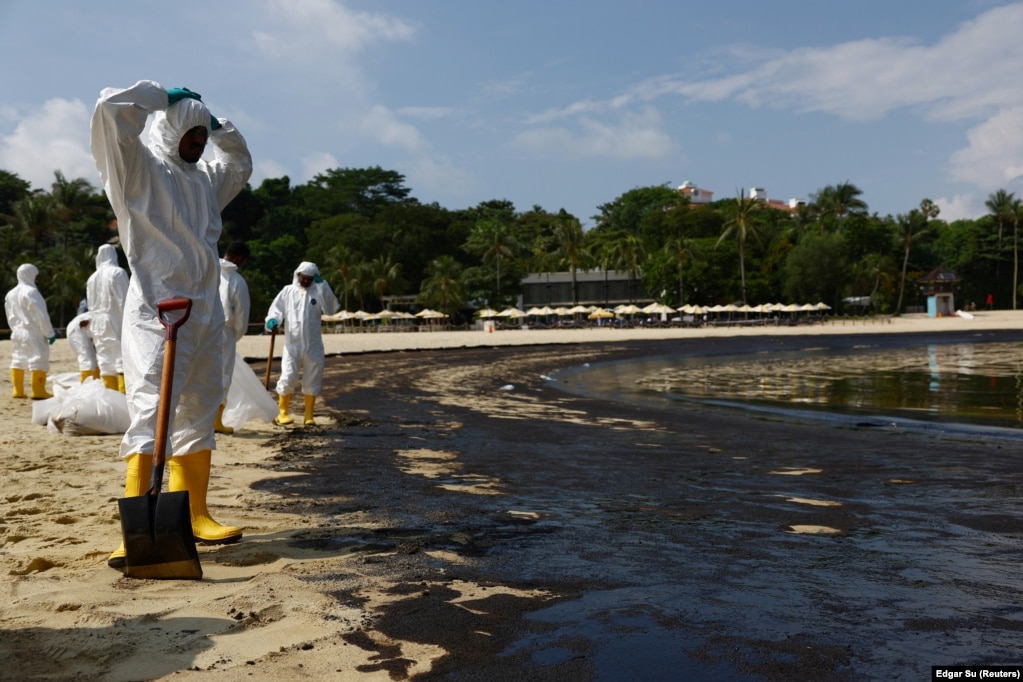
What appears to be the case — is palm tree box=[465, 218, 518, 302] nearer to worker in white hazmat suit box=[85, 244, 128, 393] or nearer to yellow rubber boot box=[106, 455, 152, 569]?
worker in white hazmat suit box=[85, 244, 128, 393]

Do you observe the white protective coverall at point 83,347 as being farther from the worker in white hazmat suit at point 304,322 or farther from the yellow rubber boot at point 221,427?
the yellow rubber boot at point 221,427

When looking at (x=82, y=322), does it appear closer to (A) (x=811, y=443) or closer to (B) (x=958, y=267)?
(A) (x=811, y=443)

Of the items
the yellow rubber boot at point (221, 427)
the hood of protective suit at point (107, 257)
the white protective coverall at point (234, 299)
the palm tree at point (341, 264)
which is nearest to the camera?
the white protective coverall at point (234, 299)

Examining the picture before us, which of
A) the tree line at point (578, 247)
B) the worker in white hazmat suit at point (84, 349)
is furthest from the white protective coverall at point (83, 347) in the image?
the tree line at point (578, 247)

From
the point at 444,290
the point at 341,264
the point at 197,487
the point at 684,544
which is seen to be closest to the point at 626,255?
the point at 444,290

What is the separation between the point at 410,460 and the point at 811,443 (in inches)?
156

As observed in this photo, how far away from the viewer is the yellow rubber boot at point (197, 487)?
4492mm

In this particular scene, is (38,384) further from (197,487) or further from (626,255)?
(626,255)

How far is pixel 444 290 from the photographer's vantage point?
240 ft

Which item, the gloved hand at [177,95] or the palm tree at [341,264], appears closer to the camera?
the gloved hand at [177,95]

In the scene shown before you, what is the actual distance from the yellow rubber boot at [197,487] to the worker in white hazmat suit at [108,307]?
6.88m

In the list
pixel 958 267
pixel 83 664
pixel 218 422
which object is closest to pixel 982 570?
pixel 83 664

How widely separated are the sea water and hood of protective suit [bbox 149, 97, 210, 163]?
8.38m

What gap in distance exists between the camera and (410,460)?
7516 millimetres
